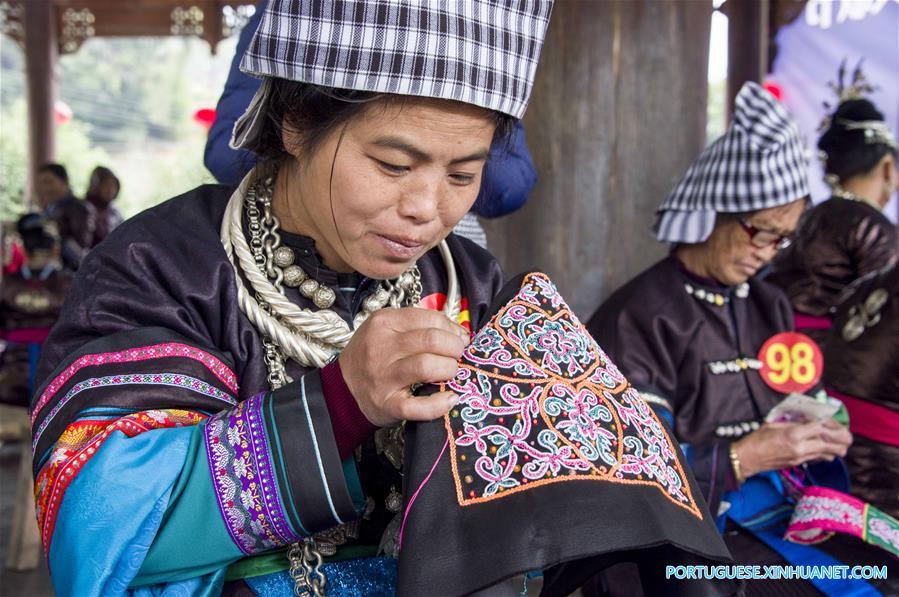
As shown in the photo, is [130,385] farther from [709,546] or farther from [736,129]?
[736,129]

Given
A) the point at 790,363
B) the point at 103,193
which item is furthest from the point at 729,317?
the point at 103,193

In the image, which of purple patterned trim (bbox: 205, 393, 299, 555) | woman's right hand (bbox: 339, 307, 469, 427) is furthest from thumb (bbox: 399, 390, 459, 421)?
purple patterned trim (bbox: 205, 393, 299, 555)

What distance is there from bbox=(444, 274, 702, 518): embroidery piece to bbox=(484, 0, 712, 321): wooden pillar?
5.80 feet

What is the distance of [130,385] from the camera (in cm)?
114

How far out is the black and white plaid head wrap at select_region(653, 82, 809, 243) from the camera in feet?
8.06

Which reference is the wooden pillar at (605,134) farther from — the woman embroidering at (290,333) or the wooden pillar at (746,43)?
the wooden pillar at (746,43)

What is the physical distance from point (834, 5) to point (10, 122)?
1608cm

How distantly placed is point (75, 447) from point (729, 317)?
1.89m

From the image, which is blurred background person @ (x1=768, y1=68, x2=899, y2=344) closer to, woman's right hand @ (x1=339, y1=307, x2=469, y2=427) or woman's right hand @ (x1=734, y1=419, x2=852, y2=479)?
woman's right hand @ (x1=734, y1=419, x2=852, y2=479)

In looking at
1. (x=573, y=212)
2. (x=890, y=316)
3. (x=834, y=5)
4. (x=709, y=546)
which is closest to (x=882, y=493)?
(x=890, y=316)

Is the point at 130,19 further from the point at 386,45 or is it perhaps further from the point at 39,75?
the point at 386,45

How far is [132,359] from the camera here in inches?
46.0

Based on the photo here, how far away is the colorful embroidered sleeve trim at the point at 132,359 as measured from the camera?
1165 millimetres

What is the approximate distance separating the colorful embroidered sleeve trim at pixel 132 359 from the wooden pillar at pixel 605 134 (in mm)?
1802
